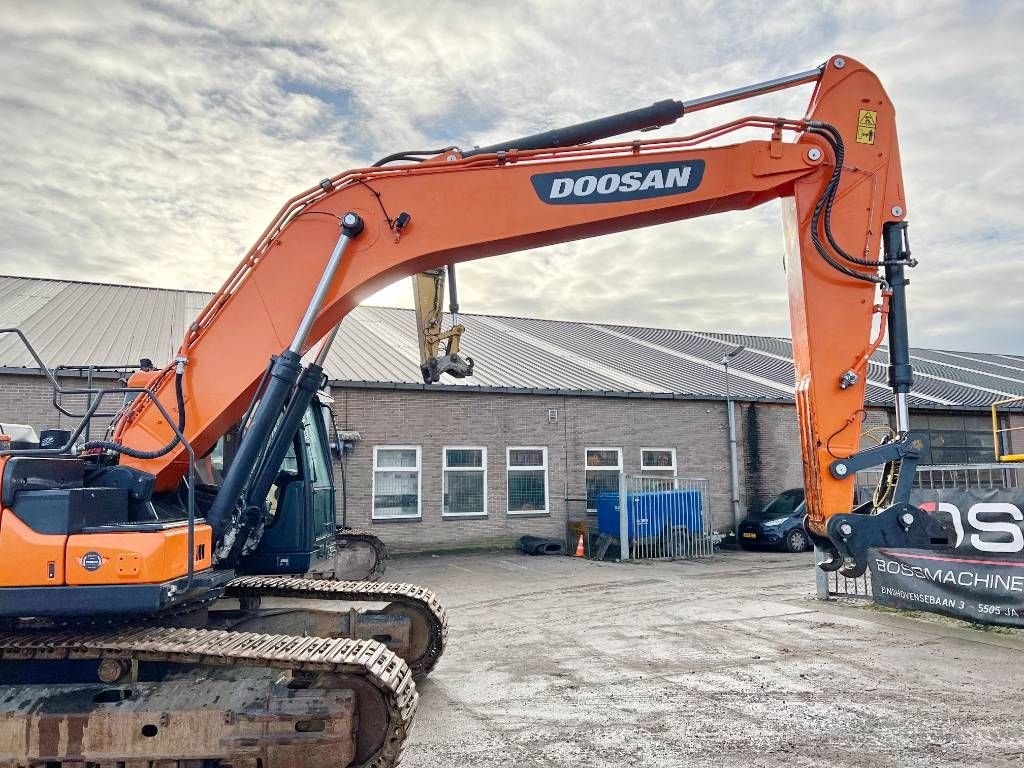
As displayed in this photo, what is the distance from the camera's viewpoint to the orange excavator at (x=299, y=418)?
4.52 metres

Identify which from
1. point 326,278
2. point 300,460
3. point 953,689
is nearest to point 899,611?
point 953,689

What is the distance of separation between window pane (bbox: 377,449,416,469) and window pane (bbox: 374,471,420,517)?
0.61ft

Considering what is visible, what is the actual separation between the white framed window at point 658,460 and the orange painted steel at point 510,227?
1552cm

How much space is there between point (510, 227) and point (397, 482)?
43.5 ft

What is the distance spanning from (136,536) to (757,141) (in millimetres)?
4853

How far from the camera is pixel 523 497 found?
63.5 feet

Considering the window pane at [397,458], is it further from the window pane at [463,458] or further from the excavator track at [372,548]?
the excavator track at [372,548]

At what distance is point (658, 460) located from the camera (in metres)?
21.2

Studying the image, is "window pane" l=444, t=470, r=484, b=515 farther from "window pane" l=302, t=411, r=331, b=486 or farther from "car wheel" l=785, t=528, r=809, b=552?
"window pane" l=302, t=411, r=331, b=486

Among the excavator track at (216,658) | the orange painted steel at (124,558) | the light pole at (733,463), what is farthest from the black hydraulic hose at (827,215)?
the light pole at (733,463)

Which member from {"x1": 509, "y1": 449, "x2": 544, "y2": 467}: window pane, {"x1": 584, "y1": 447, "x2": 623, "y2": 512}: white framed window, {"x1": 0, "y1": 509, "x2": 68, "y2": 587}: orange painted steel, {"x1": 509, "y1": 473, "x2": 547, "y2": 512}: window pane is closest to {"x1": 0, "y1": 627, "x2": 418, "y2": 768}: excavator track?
{"x1": 0, "y1": 509, "x2": 68, "y2": 587}: orange painted steel

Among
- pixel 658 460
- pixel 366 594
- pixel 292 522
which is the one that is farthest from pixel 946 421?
pixel 292 522

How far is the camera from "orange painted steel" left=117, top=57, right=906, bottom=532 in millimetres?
5402

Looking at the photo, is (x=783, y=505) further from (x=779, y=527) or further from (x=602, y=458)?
(x=602, y=458)
